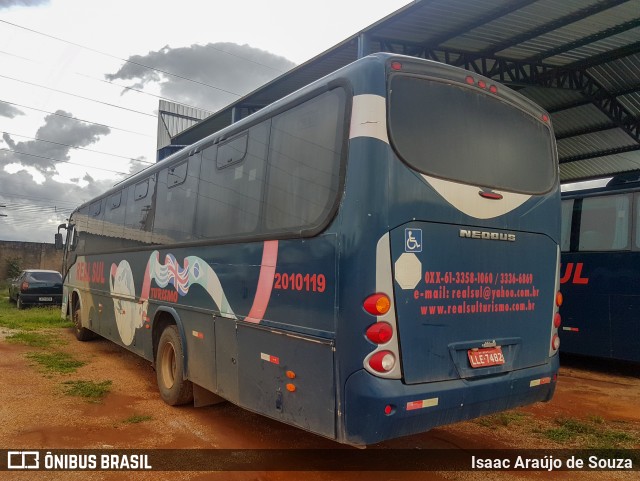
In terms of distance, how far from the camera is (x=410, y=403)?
363 centimetres

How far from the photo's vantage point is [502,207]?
441 cm

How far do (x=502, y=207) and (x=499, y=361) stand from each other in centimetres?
132

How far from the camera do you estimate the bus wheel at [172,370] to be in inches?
241

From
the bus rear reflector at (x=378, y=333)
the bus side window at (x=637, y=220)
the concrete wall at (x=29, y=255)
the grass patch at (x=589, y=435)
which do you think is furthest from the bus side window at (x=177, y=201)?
the concrete wall at (x=29, y=255)

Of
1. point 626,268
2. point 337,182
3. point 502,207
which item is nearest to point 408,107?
point 337,182

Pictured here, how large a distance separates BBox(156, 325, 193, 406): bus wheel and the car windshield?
14.8 meters

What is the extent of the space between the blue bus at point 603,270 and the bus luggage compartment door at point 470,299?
175 inches

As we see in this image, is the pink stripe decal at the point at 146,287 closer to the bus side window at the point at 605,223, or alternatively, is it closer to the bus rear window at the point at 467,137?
the bus rear window at the point at 467,137

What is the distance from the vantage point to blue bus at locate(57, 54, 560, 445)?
11.8 feet

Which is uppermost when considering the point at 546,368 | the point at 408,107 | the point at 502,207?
the point at 408,107

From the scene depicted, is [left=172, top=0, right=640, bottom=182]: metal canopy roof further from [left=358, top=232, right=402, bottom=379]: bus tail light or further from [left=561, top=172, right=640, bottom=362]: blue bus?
[left=358, top=232, right=402, bottom=379]: bus tail light

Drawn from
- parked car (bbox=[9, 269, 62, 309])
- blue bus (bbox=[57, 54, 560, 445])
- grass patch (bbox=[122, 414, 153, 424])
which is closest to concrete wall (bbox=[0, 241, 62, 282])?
parked car (bbox=[9, 269, 62, 309])

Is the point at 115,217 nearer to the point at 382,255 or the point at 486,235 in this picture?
the point at 382,255

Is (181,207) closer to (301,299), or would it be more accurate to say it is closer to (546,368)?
(301,299)
